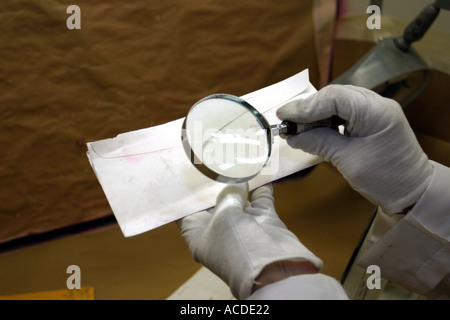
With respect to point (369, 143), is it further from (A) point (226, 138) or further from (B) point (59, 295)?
(B) point (59, 295)

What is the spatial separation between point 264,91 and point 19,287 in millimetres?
1033

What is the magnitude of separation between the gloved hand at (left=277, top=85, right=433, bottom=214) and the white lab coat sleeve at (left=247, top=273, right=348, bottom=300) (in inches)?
13.0

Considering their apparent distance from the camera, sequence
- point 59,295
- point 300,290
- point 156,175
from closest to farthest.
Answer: point 300,290 → point 156,175 → point 59,295

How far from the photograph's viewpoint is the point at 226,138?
928mm

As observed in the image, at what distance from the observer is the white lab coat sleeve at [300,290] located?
0.72 metres

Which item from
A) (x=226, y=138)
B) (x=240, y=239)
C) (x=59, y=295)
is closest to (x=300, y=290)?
(x=240, y=239)

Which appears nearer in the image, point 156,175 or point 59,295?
point 156,175

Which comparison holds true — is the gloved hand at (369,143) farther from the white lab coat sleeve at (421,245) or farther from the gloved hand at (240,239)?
the gloved hand at (240,239)

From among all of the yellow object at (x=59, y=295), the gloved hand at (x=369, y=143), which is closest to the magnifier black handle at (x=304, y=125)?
the gloved hand at (x=369, y=143)

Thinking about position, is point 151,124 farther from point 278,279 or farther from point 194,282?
point 278,279

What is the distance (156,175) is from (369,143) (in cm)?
54

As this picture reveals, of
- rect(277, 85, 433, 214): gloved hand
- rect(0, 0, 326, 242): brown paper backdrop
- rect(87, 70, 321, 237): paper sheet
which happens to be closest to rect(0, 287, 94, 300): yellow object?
rect(0, 0, 326, 242): brown paper backdrop

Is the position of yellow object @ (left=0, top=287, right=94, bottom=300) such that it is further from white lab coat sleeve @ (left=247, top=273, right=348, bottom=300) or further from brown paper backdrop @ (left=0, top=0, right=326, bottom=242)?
white lab coat sleeve @ (left=247, top=273, right=348, bottom=300)

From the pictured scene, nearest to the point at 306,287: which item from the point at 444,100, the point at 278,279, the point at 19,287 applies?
the point at 278,279
